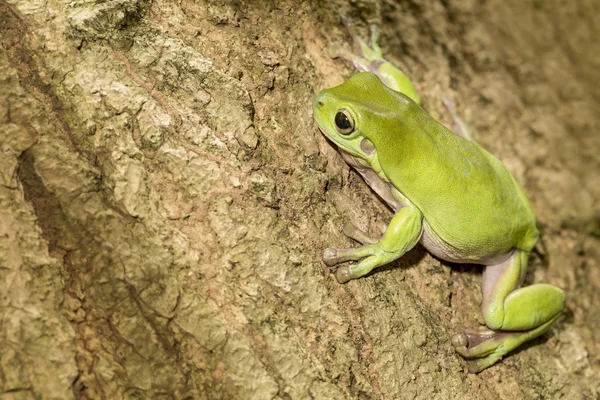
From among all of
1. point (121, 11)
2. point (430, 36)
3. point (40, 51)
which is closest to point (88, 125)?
point (40, 51)

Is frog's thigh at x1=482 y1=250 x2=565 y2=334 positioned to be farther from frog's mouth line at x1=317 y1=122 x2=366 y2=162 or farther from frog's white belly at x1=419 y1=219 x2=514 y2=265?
frog's mouth line at x1=317 y1=122 x2=366 y2=162

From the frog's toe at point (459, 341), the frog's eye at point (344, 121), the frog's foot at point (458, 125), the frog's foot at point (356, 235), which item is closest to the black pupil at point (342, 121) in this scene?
the frog's eye at point (344, 121)

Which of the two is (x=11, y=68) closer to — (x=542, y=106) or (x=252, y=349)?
(x=252, y=349)

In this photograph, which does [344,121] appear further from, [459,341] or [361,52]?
[459,341]

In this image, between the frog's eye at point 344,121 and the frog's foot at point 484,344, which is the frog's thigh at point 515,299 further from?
the frog's eye at point 344,121

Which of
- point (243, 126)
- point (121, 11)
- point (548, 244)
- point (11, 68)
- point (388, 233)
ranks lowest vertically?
point (548, 244)

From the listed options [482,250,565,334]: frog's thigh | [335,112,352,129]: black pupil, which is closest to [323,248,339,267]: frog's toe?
[335,112,352,129]: black pupil
